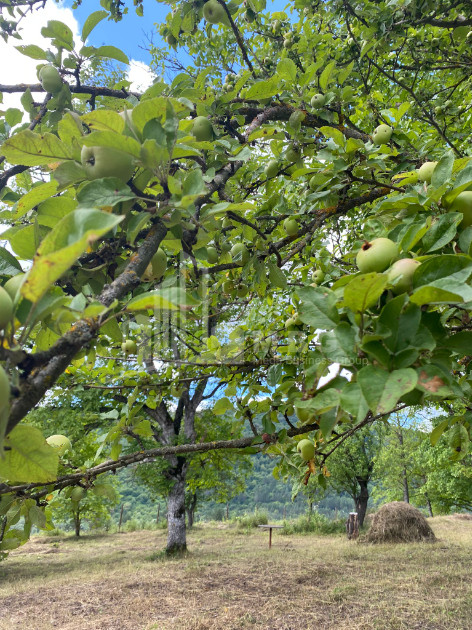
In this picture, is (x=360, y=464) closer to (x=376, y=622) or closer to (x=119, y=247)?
(x=376, y=622)

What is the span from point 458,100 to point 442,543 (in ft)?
39.9

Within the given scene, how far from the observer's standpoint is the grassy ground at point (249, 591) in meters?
5.12

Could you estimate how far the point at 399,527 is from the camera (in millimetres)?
12844

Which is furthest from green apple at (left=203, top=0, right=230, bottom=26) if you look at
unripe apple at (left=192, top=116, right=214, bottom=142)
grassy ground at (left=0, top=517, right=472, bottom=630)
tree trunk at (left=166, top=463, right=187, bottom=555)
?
tree trunk at (left=166, top=463, right=187, bottom=555)

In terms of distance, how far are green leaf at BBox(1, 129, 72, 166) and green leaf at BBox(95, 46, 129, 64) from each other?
Answer: 2.76 ft

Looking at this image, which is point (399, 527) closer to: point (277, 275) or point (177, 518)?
point (177, 518)

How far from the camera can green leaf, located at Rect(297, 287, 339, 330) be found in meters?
0.81

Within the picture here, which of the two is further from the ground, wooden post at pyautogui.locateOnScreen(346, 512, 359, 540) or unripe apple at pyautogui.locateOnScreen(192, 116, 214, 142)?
unripe apple at pyautogui.locateOnScreen(192, 116, 214, 142)

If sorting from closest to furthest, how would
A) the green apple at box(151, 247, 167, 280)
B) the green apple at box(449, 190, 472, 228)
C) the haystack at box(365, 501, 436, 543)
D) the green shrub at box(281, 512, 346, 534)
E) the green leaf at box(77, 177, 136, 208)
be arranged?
the green leaf at box(77, 177, 136, 208) < the green apple at box(449, 190, 472, 228) < the green apple at box(151, 247, 167, 280) < the haystack at box(365, 501, 436, 543) < the green shrub at box(281, 512, 346, 534)

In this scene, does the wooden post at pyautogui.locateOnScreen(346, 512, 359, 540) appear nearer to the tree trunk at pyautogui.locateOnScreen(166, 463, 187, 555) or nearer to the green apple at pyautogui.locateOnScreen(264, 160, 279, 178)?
the tree trunk at pyautogui.locateOnScreen(166, 463, 187, 555)

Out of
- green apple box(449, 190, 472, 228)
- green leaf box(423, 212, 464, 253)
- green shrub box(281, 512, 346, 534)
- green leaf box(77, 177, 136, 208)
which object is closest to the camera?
green leaf box(77, 177, 136, 208)

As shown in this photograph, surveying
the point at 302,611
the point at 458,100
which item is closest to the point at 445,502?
the point at 302,611

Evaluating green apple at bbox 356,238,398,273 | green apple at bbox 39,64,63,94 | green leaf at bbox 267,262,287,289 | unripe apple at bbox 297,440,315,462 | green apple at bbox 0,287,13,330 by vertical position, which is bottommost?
unripe apple at bbox 297,440,315,462

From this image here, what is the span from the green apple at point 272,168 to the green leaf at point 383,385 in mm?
1667
